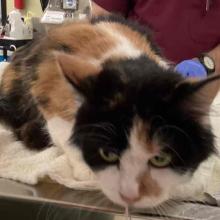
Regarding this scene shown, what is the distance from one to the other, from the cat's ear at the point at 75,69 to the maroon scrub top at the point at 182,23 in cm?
76

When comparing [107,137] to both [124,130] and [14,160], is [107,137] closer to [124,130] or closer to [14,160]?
[124,130]

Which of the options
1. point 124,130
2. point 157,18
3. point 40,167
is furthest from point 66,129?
point 157,18

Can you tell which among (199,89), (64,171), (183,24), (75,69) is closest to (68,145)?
(64,171)

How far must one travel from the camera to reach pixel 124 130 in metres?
0.62

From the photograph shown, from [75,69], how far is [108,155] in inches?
5.4

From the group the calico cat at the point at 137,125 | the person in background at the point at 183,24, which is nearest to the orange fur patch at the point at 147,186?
the calico cat at the point at 137,125

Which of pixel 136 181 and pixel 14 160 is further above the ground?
pixel 136 181

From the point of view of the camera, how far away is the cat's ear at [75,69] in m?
0.63

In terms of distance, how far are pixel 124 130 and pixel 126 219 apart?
142mm

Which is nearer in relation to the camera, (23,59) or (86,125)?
(86,125)

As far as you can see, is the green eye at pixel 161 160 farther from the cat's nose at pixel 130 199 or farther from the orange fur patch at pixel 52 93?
the orange fur patch at pixel 52 93

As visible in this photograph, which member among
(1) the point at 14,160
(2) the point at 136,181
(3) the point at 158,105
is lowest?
(1) the point at 14,160

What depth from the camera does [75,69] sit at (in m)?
0.64

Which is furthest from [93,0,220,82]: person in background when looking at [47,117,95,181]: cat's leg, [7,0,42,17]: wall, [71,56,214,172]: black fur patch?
[7,0,42,17]: wall
